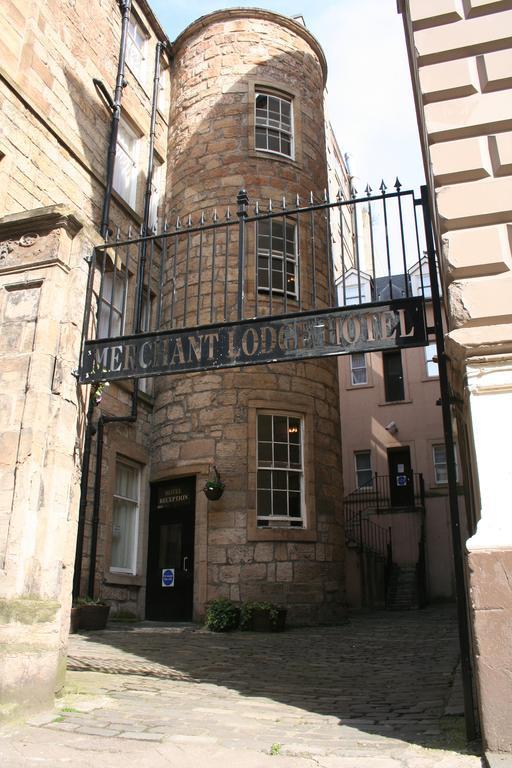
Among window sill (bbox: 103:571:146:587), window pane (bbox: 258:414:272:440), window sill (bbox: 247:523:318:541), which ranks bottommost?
window sill (bbox: 103:571:146:587)

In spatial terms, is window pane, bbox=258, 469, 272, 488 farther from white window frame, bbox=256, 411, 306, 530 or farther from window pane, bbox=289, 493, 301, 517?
window pane, bbox=289, 493, 301, 517

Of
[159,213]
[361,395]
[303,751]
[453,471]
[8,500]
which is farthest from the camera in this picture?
[361,395]

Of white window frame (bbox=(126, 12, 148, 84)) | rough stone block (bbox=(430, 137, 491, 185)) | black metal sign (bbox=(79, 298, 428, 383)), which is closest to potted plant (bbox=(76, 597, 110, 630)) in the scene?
black metal sign (bbox=(79, 298, 428, 383))

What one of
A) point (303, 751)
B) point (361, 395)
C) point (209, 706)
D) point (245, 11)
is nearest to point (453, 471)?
point (303, 751)

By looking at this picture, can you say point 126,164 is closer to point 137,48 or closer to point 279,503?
point 137,48

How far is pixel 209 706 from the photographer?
19.3 feet

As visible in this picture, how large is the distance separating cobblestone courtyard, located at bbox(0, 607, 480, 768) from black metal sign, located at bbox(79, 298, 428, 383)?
288 cm

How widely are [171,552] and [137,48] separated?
39.8 ft

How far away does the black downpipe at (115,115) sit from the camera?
14.0 m

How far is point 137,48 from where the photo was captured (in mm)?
16984

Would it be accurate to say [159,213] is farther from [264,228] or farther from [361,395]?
[361,395]

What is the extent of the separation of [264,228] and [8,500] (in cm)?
1022

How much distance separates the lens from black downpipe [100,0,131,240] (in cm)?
1397

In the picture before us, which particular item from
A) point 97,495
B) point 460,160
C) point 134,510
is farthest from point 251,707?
point 134,510
